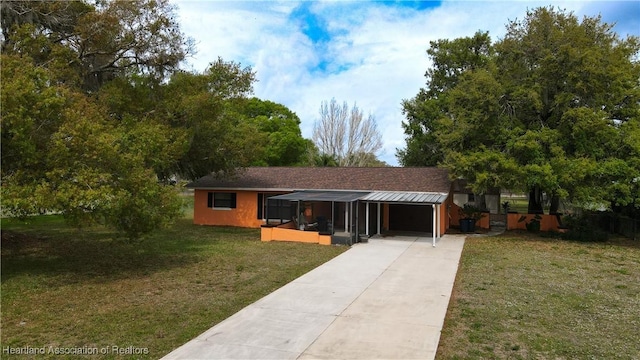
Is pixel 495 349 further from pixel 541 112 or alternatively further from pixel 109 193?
pixel 541 112

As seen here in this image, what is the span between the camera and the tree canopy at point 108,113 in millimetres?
8812

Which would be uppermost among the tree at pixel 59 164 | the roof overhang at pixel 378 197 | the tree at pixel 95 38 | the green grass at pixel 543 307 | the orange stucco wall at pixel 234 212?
the tree at pixel 95 38

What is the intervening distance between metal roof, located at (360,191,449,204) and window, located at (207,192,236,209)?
8.21 m

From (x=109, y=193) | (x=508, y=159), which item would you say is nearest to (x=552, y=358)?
(x=109, y=193)

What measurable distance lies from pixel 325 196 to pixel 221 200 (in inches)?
294

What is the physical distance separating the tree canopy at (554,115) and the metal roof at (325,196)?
4.84 meters

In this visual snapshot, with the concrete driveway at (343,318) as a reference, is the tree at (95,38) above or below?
above

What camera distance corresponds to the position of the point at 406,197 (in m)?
17.6

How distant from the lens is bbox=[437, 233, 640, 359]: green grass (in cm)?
638

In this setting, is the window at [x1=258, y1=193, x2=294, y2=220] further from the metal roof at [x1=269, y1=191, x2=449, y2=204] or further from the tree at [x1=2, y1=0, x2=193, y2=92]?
the tree at [x1=2, y1=0, x2=193, y2=92]

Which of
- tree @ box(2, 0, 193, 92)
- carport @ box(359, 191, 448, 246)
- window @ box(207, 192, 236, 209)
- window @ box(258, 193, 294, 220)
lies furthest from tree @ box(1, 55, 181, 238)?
window @ box(207, 192, 236, 209)

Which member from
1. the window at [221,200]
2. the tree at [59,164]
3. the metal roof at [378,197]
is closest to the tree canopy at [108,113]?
the tree at [59,164]

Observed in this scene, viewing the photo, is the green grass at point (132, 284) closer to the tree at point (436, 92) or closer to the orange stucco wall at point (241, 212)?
the orange stucco wall at point (241, 212)

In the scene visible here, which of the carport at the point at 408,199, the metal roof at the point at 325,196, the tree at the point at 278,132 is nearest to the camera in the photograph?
the carport at the point at 408,199
